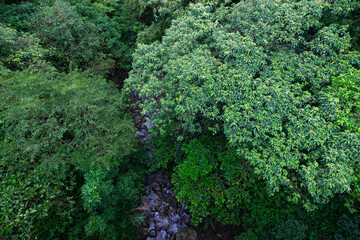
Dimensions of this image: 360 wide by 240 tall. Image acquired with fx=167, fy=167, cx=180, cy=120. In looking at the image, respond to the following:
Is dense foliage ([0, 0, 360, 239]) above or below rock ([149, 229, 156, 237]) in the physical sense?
above

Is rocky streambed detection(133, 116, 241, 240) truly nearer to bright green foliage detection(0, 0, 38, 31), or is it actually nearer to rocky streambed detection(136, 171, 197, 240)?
rocky streambed detection(136, 171, 197, 240)

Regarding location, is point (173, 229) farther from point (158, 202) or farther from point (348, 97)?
point (348, 97)

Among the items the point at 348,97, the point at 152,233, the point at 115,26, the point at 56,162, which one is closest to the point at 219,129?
the point at 348,97

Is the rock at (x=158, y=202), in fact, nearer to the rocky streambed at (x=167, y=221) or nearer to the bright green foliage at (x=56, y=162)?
the rocky streambed at (x=167, y=221)

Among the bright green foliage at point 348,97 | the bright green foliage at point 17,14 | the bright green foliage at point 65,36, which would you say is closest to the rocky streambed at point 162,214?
the bright green foliage at point 348,97

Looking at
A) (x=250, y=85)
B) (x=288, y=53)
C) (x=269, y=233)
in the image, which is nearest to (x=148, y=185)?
(x=269, y=233)

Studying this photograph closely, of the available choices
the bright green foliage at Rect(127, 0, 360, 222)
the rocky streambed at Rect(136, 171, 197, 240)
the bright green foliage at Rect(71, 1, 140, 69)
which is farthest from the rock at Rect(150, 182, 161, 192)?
the bright green foliage at Rect(71, 1, 140, 69)
